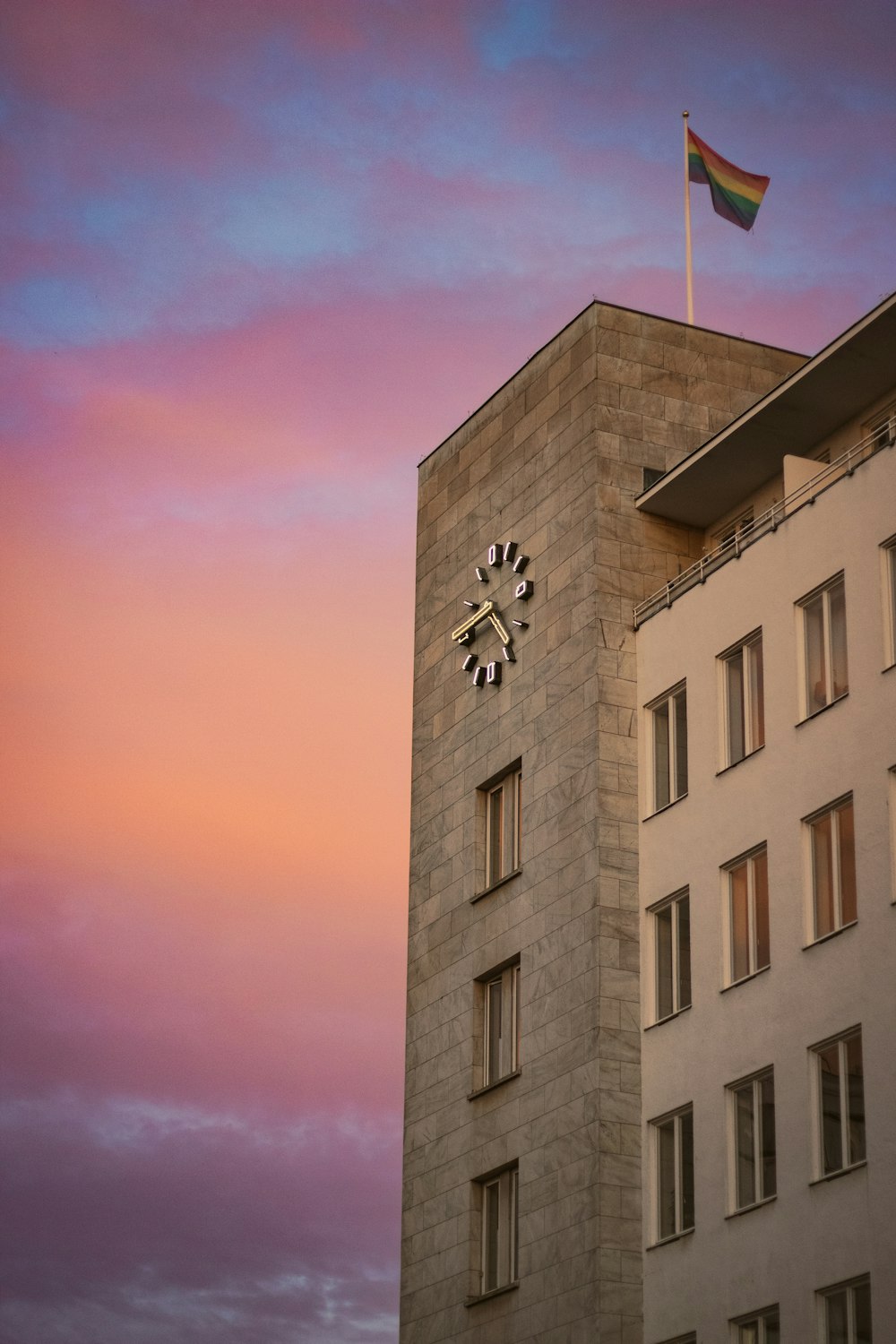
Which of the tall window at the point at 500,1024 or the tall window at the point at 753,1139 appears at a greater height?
the tall window at the point at 500,1024

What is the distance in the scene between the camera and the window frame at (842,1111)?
41.1 meters

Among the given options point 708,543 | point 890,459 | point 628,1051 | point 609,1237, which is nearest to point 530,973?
point 628,1051

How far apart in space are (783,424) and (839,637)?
754cm

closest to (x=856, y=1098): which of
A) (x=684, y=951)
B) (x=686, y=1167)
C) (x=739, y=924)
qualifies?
(x=739, y=924)

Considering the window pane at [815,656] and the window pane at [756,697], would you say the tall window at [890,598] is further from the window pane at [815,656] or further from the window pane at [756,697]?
the window pane at [756,697]

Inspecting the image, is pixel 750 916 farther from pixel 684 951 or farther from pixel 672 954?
pixel 672 954

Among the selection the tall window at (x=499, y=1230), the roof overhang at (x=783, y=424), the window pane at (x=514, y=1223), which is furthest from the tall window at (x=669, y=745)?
the tall window at (x=499, y=1230)

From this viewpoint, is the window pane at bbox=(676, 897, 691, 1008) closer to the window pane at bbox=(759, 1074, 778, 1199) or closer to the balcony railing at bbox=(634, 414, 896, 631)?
the window pane at bbox=(759, 1074, 778, 1199)

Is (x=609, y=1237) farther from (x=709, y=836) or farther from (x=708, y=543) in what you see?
(x=708, y=543)

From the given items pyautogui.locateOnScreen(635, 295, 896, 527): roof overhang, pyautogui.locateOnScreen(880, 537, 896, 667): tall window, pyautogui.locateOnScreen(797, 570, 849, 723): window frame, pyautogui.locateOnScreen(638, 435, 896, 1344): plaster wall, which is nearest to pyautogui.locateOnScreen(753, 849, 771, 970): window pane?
pyautogui.locateOnScreen(638, 435, 896, 1344): plaster wall

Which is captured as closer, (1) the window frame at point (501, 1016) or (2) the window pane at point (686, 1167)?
(2) the window pane at point (686, 1167)

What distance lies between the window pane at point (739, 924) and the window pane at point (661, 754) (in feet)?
12.2

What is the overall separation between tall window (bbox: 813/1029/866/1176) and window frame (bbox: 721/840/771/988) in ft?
9.66

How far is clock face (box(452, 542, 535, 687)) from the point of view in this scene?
55.7m
